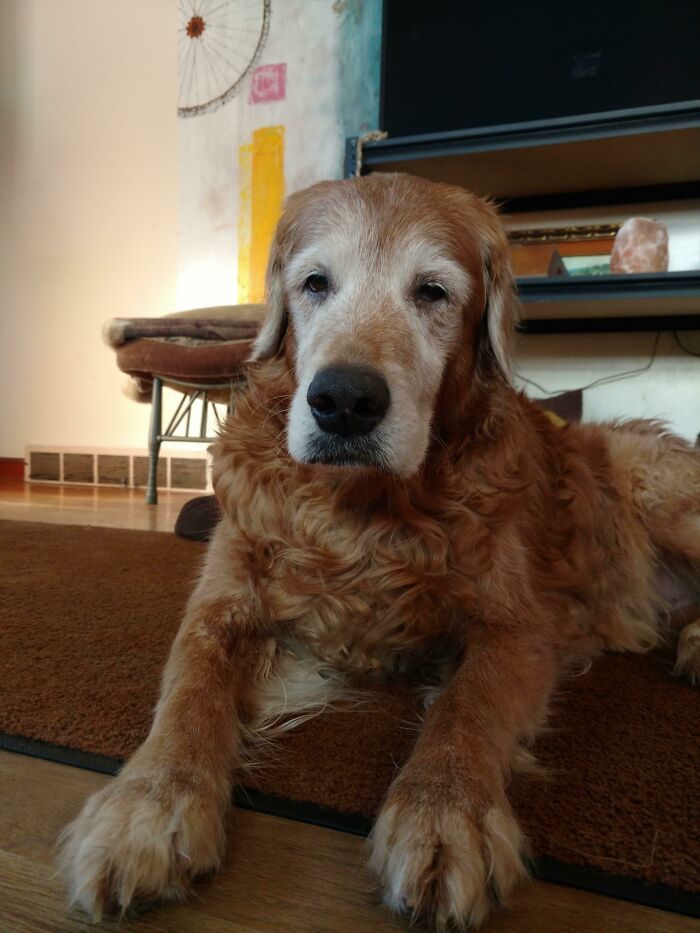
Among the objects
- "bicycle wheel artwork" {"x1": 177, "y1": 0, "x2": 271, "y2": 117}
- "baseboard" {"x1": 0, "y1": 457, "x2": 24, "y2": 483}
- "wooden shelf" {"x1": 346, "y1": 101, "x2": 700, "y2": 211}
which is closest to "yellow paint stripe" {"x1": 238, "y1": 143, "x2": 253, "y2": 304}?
"bicycle wheel artwork" {"x1": 177, "y1": 0, "x2": 271, "y2": 117}

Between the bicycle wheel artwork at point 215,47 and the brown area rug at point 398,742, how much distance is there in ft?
13.7

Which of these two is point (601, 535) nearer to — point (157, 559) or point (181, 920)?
point (181, 920)

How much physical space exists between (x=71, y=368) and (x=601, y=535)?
4816mm

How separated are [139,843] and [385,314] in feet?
2.62

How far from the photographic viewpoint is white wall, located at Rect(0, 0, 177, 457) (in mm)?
4895

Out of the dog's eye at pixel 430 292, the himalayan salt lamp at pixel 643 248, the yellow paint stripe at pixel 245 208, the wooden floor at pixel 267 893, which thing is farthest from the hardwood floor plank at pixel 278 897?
the yellow paint stripe at pixel 245 208

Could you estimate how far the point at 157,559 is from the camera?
6.88 ft

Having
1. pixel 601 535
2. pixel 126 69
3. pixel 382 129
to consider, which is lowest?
pixel 601 535

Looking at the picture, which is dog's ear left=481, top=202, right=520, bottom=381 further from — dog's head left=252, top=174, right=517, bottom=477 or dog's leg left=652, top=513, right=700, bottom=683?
dog's leg left=652, top=513, right=700, bottom=683

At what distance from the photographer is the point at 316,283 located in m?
1.19

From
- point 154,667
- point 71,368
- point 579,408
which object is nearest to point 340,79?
point 579,408

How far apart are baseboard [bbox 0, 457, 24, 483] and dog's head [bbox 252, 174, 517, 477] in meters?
4.97

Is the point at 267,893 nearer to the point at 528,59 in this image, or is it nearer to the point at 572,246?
the point at 572,246

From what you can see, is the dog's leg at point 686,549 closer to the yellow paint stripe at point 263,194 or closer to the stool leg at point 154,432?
the stool leg at point 154,432
